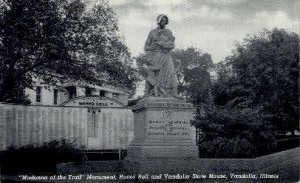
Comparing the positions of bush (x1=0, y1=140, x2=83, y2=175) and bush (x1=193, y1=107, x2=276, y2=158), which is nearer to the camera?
bush (x1=0, y1=140, x2=83, y2=175)

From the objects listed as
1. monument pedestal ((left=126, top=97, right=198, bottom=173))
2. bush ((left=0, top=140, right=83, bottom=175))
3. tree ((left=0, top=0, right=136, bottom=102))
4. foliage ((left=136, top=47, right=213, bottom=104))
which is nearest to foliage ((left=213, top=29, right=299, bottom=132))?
tree ((left=0, top=0, right=136, bottom=102))

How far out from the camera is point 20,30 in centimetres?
1978

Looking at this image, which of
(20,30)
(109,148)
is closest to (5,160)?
(20,30)

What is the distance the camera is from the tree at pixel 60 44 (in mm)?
19828

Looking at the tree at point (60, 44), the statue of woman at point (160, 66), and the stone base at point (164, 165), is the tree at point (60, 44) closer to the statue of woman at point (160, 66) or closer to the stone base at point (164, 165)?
the statue of woman at point (160, 66)

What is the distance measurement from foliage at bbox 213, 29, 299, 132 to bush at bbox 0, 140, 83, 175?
10951 mm

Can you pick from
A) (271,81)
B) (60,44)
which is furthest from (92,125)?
(271,81)

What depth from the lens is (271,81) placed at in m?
27.8

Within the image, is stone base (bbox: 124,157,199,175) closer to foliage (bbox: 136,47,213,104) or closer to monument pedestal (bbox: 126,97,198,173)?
monument pedestal (bbox: 126,97,198,173)

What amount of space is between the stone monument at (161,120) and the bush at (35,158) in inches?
108

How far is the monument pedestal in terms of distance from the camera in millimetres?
13219

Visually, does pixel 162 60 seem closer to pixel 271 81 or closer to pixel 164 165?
pixel 164 165

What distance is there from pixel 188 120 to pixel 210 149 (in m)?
3.78

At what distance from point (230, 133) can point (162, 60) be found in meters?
4.96
